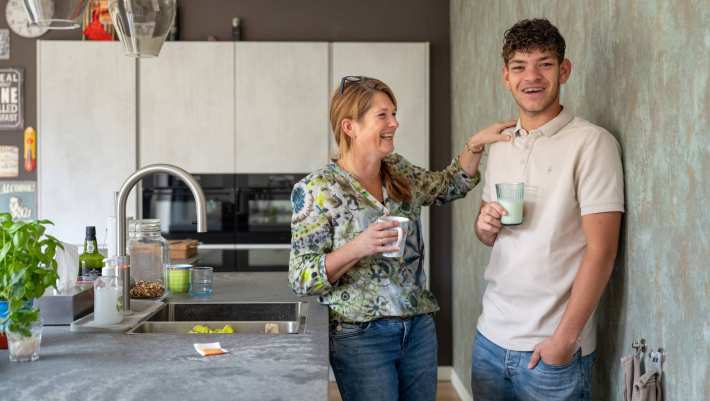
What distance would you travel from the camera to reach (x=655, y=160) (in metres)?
1.77

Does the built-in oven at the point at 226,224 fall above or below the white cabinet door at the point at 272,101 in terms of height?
below

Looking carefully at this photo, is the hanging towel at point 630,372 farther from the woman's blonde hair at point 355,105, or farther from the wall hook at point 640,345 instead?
the woman's blonde hair at point 355,105

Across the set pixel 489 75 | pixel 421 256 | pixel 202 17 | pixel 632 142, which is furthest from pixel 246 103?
pixel 632 142

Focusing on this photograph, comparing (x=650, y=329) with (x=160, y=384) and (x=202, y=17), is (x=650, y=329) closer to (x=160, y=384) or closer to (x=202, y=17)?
(x=160, y=384)

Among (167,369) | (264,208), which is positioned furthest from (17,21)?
(167,369)

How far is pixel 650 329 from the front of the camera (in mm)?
1826

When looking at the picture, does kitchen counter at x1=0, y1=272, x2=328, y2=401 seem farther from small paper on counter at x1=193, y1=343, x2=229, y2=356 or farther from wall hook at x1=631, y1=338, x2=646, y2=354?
wall hook at x1=631, y1=338, x2=646, y2=354

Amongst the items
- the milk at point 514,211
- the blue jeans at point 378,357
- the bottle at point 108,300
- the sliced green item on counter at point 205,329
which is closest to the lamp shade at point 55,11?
the bottle at point 108,300

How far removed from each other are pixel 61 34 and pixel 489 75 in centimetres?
278

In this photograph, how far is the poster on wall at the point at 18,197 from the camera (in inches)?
196

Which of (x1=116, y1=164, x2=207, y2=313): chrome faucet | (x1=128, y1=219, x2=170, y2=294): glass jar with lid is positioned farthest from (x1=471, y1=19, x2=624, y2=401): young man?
(x1=128, y1=219, x2=170, y2=294): glass jar with lid

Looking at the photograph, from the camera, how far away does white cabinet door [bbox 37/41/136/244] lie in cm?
478

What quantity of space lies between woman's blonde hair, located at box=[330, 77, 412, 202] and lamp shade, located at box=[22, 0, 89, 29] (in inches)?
27.3

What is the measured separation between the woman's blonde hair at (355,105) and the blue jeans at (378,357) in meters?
0.36
